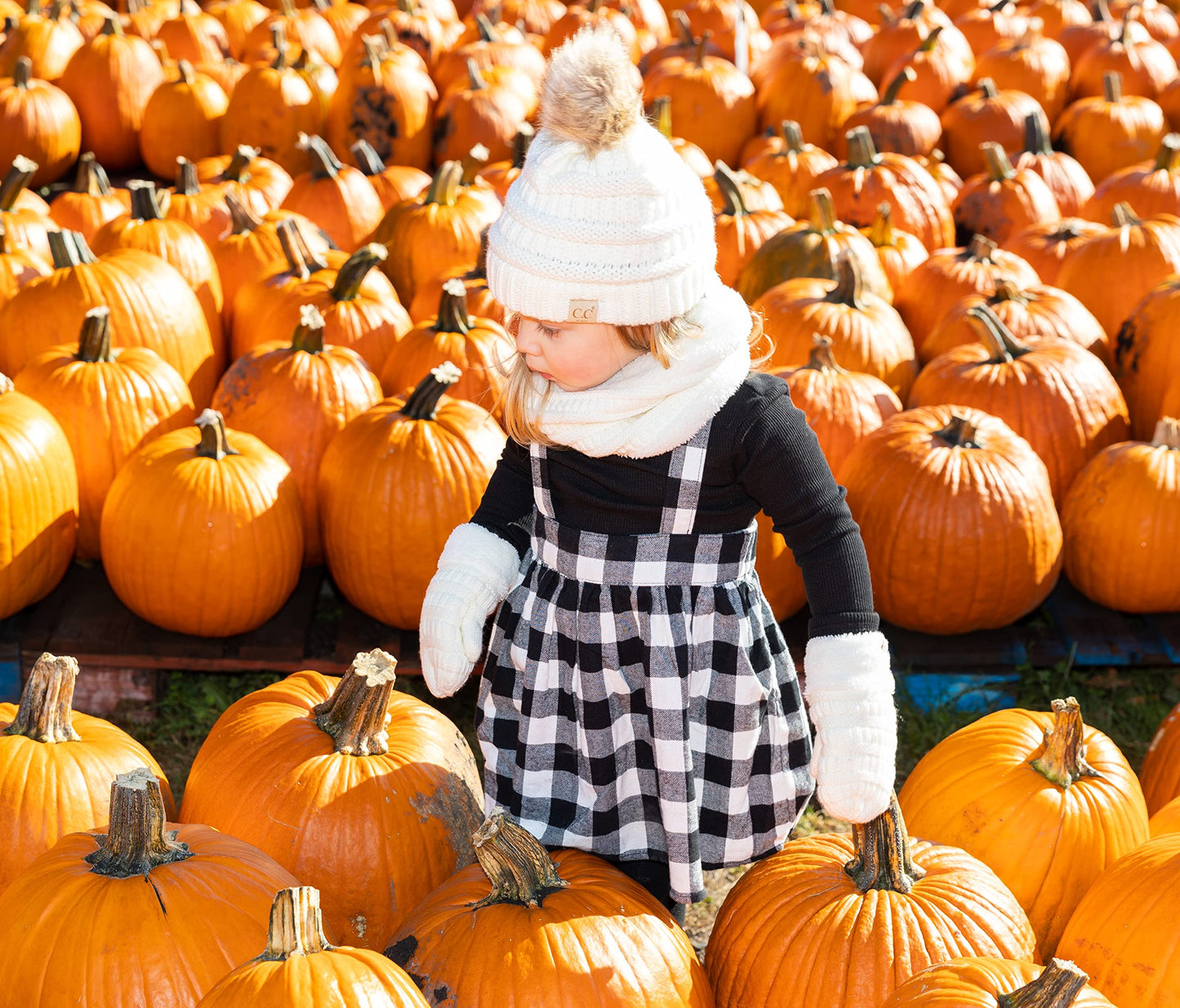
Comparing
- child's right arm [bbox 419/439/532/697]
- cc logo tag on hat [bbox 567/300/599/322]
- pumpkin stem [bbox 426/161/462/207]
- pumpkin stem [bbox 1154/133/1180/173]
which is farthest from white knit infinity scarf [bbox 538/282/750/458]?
pumpkin stem [bbox 1154/133/1180/173]

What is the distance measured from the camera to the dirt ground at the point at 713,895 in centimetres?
299

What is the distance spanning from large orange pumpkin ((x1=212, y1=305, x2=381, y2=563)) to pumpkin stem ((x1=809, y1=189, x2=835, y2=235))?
6.24 ft

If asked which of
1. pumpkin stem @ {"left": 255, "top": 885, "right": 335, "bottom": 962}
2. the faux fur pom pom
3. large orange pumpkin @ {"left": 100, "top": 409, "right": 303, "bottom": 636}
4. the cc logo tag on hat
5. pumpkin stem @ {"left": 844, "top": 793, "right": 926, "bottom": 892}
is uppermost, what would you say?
the faux fur pom pom

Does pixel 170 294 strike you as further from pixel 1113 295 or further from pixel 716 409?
pixel 1113 295

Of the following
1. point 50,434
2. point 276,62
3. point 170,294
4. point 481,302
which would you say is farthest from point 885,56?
point 50,434

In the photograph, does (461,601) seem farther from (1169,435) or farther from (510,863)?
(1169,435)

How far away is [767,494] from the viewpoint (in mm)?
2174

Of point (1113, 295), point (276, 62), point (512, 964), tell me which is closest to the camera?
point (512, 964)

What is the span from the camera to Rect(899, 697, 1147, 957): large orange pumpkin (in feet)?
8.18

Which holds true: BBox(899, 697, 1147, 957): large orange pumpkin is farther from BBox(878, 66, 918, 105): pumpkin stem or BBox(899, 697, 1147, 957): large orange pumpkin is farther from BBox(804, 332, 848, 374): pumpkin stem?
BBox(878, 66, 918, 105): pumpkin stem

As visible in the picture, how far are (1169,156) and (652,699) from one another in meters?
4.69

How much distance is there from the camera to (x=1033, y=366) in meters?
4.07

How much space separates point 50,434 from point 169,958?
204 centimetres

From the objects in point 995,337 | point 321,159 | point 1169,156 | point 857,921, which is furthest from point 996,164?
point 857,921
